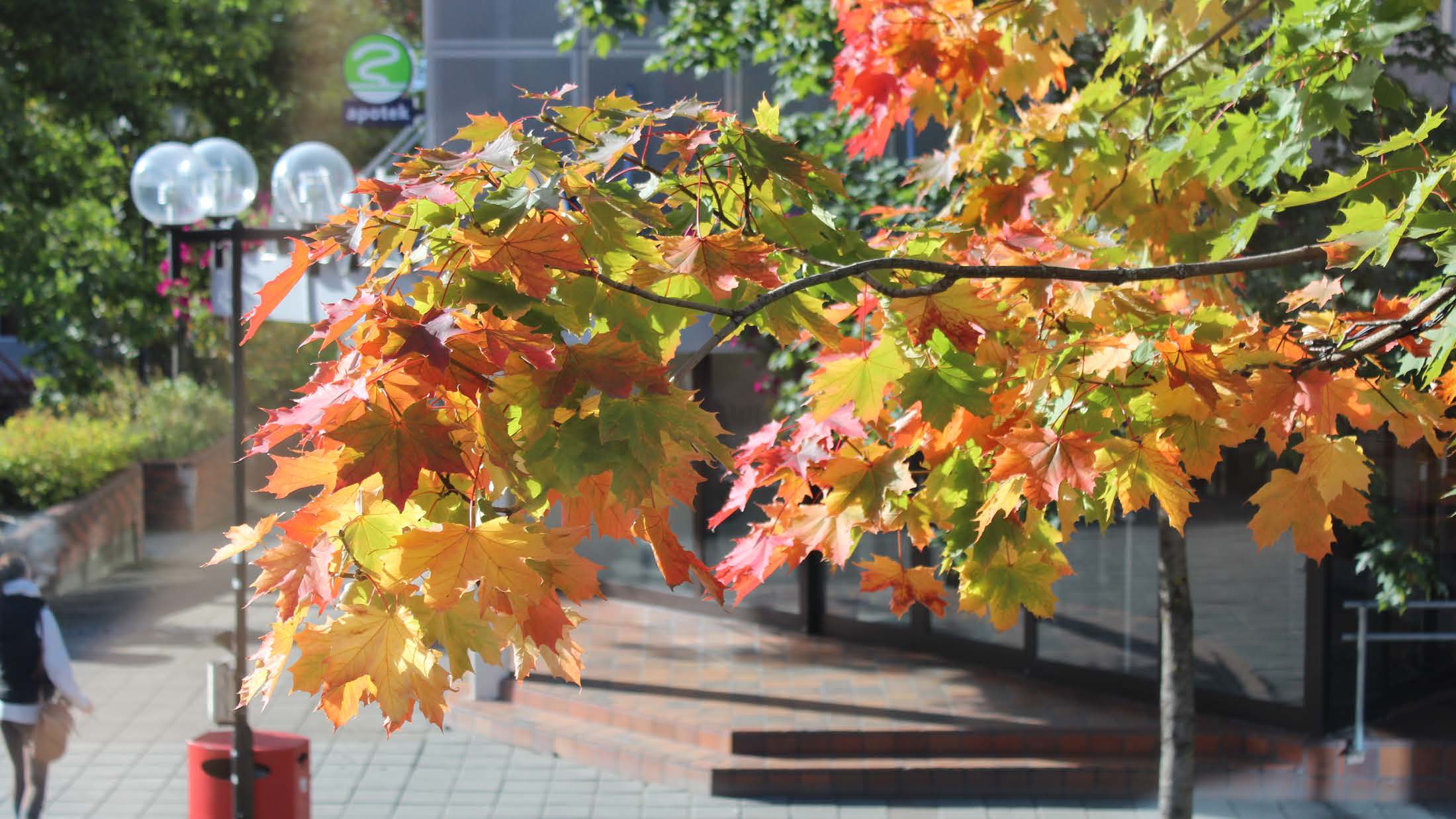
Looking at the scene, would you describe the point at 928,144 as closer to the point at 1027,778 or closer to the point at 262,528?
the point at 1027,778

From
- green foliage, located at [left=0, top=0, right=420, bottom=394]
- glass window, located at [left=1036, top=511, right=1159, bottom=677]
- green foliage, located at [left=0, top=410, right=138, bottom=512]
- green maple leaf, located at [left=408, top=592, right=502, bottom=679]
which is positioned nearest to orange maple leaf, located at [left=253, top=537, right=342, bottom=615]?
green maple leaf, located at [left=408, top=592, right=502, bottom=679]

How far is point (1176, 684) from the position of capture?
18.5 ft

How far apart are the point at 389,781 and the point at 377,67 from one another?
47.3 feet

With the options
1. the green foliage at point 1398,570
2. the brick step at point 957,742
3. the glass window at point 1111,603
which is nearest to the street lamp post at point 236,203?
the brick step at point 957,742

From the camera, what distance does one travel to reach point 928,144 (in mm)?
10492

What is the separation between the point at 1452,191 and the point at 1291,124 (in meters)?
0.84

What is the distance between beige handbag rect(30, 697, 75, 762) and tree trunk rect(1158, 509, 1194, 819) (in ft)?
17.9

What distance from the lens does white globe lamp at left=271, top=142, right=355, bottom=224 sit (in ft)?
28.8

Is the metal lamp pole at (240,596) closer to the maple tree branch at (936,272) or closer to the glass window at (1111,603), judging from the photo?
the maple tree branch at (936,272)

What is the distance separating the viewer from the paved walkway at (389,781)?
7961 mm

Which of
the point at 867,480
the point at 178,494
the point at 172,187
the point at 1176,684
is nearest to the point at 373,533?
the point at 867,480

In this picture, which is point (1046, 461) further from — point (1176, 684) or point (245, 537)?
point (1176, 684)

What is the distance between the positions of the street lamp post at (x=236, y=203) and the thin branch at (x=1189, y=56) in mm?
3412

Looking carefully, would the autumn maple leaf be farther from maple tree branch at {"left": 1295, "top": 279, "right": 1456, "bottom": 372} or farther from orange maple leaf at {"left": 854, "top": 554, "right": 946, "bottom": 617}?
orange maple leaf at {"left": 854, "top": 554, "right": 946, "bottom": 617}
